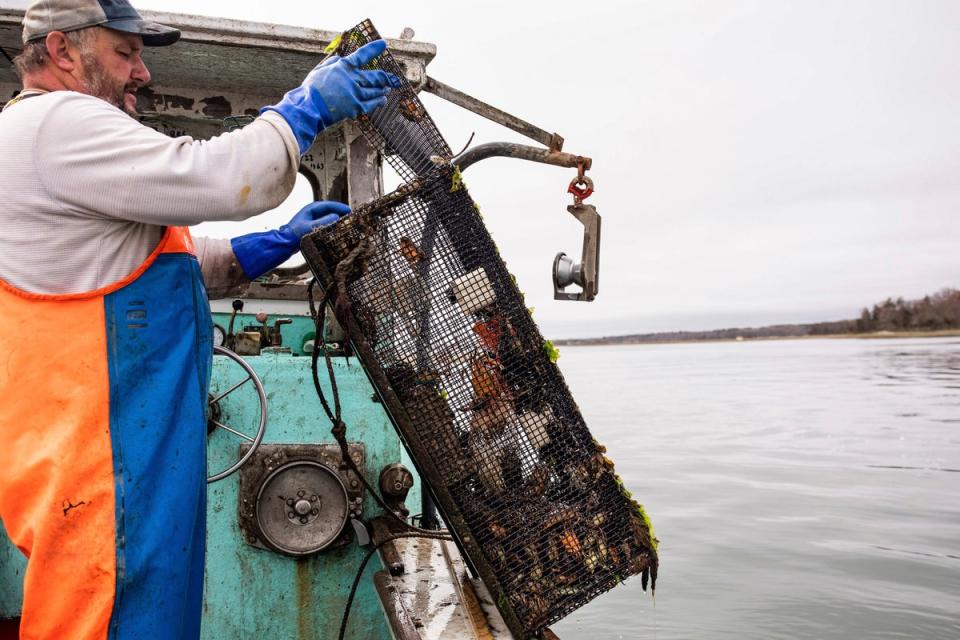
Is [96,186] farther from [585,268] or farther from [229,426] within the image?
[229,426]

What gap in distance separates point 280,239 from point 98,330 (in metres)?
0.65

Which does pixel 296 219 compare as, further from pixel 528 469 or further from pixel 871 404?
pixel 871 404

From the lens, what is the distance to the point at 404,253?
6.71ft

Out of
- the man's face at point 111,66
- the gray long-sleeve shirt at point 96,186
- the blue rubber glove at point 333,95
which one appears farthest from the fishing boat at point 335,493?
the man's face at point 111,66

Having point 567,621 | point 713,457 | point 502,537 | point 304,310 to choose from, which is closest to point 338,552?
point 502,537

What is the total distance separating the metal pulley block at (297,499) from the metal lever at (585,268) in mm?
1157

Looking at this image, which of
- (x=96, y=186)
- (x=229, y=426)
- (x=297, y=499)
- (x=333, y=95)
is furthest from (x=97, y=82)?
(x=297, y=499)

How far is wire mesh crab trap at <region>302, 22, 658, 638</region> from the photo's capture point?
2.00 m

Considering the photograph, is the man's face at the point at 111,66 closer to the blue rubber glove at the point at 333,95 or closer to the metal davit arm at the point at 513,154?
the blue rubber glove at the point at 333,95

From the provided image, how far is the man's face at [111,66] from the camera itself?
1.72m

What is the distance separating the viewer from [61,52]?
169cm

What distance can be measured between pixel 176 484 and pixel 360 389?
1.38 m

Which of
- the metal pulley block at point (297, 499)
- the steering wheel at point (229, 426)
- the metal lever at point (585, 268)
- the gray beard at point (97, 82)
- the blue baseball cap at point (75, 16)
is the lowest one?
the metal pulley block at point (297, 499)

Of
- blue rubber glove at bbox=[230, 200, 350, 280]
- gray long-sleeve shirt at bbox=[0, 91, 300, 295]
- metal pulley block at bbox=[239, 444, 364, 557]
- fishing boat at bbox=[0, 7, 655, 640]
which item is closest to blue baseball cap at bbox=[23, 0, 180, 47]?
gray long-sleeve shirt at bbox=[0, 91, 300, 295]
